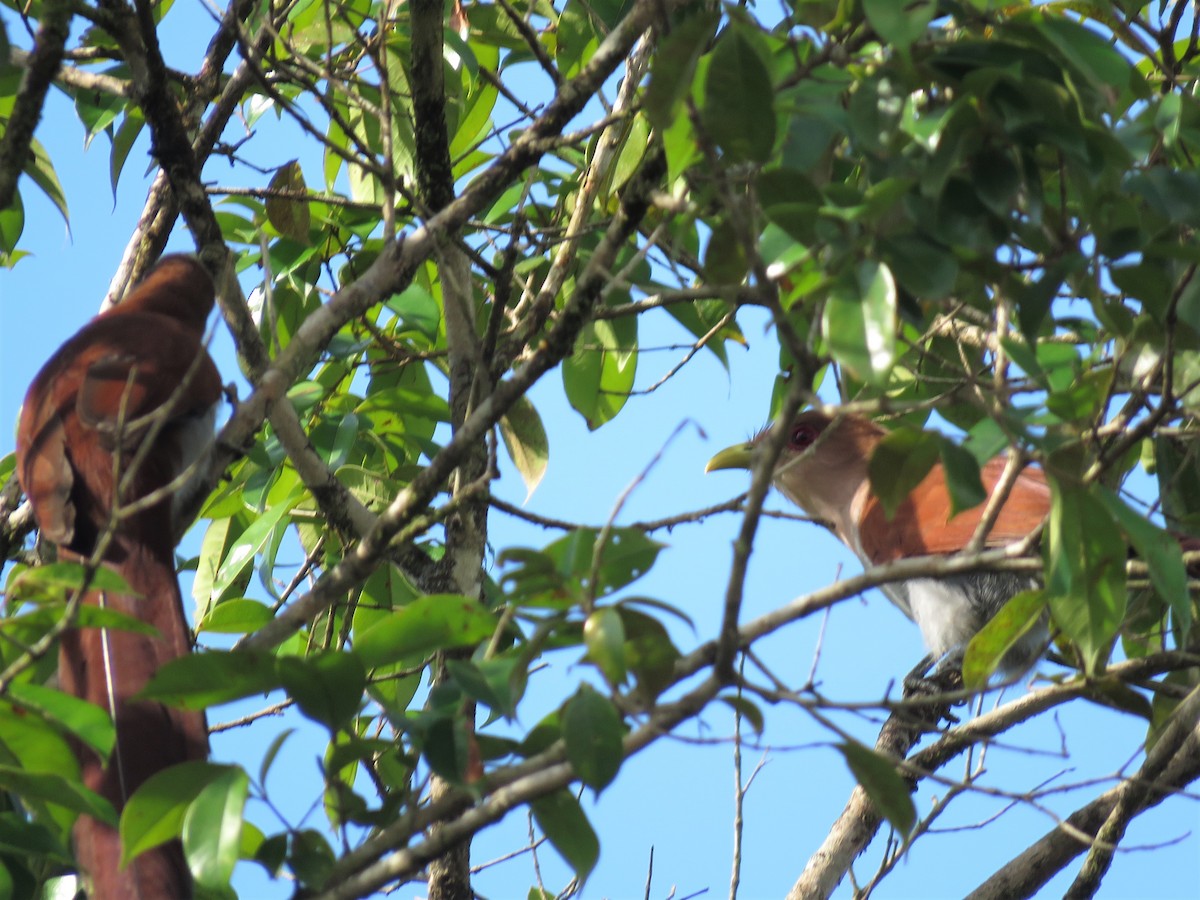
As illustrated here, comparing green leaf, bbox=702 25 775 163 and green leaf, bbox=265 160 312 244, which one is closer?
green leaf, bbox=702 25 775 163

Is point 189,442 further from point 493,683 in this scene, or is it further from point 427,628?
point 493,683

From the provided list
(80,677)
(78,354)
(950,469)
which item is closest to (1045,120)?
(950,469)

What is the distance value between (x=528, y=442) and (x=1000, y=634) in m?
1.54

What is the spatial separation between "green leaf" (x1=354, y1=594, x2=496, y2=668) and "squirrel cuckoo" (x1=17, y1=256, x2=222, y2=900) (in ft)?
1.15

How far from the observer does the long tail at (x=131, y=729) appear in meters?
1.85

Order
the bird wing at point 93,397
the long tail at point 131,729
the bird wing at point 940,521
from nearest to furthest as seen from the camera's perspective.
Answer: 1. the long tail at point 131,729
2. the bird wing at point 93,397
3. the bird wing at point 940,521

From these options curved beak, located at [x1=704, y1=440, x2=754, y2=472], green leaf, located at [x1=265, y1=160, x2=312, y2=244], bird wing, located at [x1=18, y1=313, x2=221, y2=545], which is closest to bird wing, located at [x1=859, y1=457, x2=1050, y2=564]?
curved beak, located at [x1=704, y1=440, x2=754, y2=472]

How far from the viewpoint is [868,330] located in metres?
1.42

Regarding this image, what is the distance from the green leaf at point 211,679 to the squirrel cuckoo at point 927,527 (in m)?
2.25

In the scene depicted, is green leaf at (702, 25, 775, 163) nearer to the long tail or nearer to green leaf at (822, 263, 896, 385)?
green leaf at (822, 263, 896, 385)

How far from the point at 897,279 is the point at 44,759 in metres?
1.26

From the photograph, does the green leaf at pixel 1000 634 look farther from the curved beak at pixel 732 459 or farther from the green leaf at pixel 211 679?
the curved beak at pixel 732 459

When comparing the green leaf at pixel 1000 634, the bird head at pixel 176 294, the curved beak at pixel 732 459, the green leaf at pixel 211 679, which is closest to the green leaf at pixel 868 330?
the green leaf at pixel 1000 634

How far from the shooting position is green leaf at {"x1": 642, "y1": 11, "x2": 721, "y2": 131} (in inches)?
58.5
